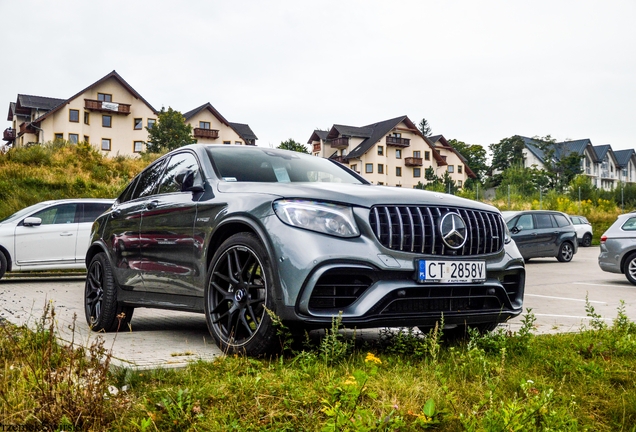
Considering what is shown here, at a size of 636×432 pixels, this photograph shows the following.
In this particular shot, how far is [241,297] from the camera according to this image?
4.47m

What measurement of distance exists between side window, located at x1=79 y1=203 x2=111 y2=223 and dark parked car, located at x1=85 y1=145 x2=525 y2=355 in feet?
31.0

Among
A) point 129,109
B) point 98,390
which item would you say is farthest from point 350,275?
point 129,109

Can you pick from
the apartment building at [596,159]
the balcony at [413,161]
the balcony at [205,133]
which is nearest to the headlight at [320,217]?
the balcony at [205,133]

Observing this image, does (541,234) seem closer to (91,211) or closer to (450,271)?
(91,211)

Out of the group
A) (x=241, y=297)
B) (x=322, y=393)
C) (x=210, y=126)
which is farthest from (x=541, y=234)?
(x=210, y=126)

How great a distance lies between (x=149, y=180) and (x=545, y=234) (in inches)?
692

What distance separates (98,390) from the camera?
126 inches

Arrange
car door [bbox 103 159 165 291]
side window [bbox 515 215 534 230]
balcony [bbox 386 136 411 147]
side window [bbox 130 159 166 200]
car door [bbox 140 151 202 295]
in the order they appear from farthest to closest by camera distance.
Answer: balcony [bbox 386 136 411 147]
side window [bbox 515 215 534 230]
side window [bbox 130 159 166 200]
car door [bbox 103 159 165 291]
car door [bbox 140 151 202 295]

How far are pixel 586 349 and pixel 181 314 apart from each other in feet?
15.0

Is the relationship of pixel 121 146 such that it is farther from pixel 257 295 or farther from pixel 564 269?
pixel 257 295

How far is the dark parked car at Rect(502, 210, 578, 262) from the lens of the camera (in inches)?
842

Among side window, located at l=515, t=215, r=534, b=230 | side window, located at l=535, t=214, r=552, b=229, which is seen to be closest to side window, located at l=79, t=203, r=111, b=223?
side window, located at l=515, t=215, r=534, b=230

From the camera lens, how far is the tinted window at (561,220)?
73.0 feet

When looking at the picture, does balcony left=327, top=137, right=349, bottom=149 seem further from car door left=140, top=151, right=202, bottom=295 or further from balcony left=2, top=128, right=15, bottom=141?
car door left=140, top=151, right=202, bottom=295
